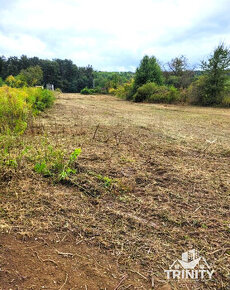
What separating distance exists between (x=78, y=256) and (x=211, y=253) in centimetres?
92

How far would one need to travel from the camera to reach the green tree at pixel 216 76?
12.3 meters

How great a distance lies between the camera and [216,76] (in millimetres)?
12656

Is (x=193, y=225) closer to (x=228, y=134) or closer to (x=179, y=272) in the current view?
(x=179, y=272)

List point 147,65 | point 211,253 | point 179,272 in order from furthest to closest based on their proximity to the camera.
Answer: point 147,65 → point 211,253 → point 179,272

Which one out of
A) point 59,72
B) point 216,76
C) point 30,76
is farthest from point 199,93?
point 59,72

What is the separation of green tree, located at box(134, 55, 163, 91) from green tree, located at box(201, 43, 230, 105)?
5.88 meters

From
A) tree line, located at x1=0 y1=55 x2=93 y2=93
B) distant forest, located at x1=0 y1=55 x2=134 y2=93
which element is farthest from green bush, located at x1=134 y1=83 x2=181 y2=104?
tree line, located at x1=0 y1=55 x2=93 y2=93

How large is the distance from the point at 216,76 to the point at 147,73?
686 centimetres

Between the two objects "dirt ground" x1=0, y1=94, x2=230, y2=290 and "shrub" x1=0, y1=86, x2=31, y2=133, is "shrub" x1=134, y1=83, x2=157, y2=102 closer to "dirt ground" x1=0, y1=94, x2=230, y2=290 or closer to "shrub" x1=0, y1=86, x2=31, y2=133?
"shrub" x1=0, y1=86, x2=31, y2=133

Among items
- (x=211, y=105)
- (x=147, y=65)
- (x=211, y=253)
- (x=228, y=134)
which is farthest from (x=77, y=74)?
(x=211, y=253)

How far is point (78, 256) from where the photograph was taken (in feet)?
4.33

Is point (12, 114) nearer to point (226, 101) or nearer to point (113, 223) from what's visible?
point (113, 223)
